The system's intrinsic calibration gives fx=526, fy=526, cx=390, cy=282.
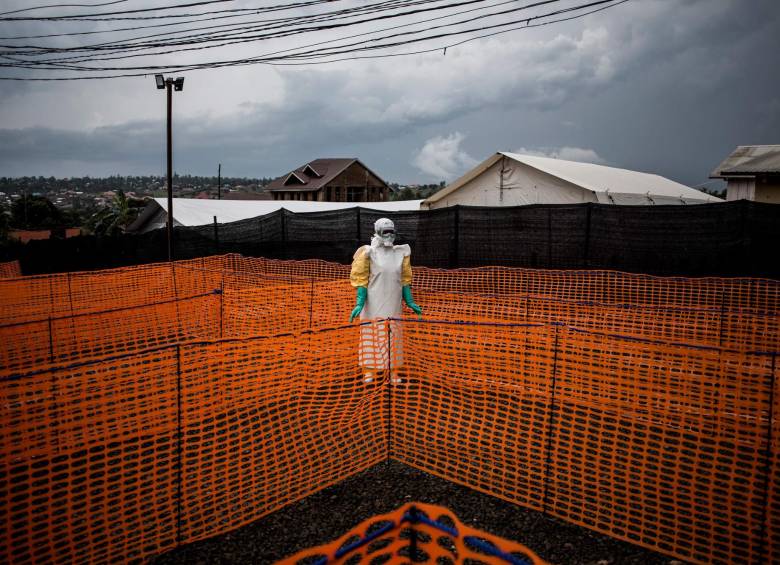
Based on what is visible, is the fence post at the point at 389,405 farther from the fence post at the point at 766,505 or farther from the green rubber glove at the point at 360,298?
the fence post at the point at 766,505

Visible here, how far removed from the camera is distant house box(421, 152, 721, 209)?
707 inches

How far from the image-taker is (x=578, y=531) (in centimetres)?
360

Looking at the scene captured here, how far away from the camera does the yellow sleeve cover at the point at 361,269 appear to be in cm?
646

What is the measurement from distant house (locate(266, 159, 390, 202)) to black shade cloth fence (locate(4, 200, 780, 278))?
163ft

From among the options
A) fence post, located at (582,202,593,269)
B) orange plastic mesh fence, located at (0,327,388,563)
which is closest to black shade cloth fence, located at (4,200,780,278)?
fence post, located at (582,202,593,269)

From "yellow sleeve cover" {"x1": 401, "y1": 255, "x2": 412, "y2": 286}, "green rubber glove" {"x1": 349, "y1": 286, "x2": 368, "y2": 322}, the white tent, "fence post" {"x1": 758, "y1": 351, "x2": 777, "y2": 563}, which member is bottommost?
"fence post" {"x1": 758, "y1": 351, "x2": 777, "y2": 563}

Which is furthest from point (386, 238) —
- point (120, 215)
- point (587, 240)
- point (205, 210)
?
point (120, 215)

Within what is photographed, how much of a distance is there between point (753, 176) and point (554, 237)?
11589 millimetres

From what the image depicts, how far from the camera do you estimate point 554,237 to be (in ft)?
37.9

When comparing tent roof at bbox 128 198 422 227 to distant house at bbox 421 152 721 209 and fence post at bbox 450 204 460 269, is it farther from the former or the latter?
fence post at bbox 450 204 460 269

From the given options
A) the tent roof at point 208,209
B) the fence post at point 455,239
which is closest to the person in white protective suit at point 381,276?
the fence post at point 455,239

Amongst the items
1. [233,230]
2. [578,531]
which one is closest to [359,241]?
[233,230]

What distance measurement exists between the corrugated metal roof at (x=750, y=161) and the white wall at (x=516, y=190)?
5.42m

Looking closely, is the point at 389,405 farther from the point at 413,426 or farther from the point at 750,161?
the point at 750,161
